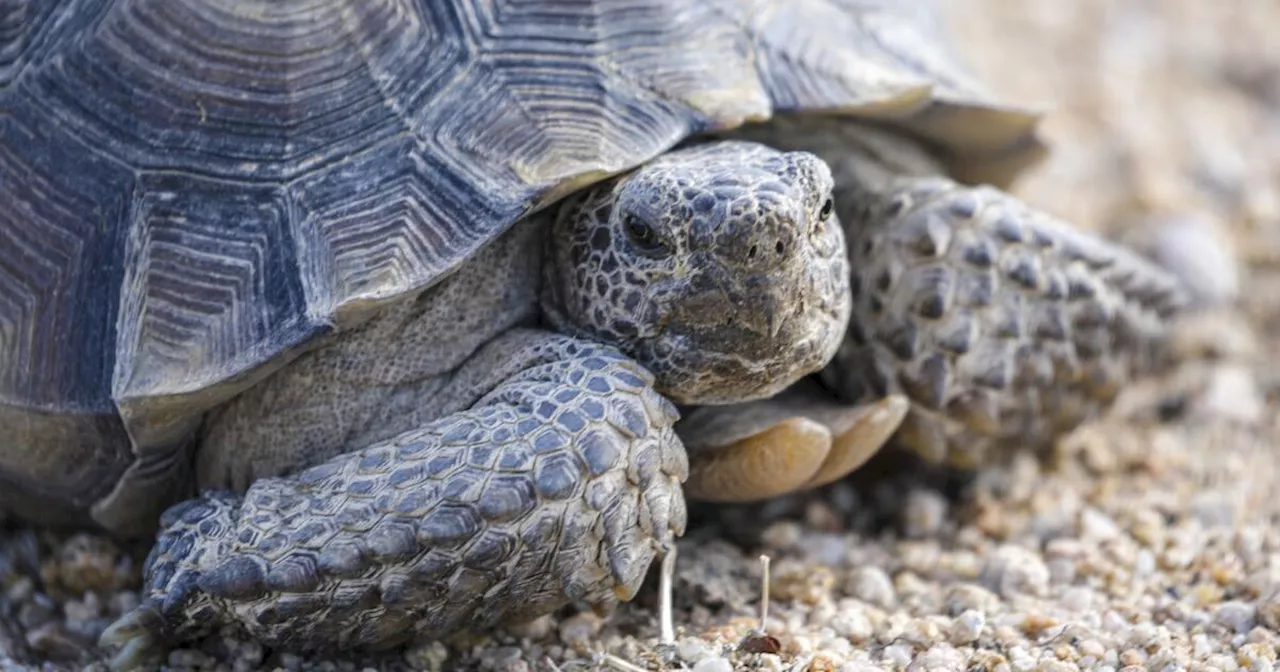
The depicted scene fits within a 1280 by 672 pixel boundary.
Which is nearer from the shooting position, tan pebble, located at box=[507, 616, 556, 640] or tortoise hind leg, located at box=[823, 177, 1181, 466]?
tan pebble, located at box=[507, 616, 556, 640]

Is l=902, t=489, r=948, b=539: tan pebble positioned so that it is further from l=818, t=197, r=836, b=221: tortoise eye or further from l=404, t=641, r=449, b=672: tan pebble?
l=404, t=641, r=449, b=672: tan pebble

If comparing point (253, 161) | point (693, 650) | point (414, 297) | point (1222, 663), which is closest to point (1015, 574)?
point (1222, 663)

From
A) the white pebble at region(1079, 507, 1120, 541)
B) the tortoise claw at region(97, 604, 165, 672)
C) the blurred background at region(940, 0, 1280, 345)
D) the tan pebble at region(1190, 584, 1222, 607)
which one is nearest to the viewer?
the tortoise claw at region(97, 604, 165, 672)

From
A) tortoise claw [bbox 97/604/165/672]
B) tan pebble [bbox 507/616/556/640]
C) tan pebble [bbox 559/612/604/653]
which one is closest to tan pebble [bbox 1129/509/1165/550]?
tan pebble [bbox 559/612/604/653]

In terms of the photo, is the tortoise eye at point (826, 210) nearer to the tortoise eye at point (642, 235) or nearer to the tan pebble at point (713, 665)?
the tortoise eye at point (642, 235)

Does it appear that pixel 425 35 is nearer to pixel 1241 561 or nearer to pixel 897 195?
pixel 897 195

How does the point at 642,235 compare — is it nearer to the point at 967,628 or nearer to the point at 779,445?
the point at 779,445

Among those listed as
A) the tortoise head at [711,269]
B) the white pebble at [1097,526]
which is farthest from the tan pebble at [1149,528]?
the tortoise head at [711,269]
